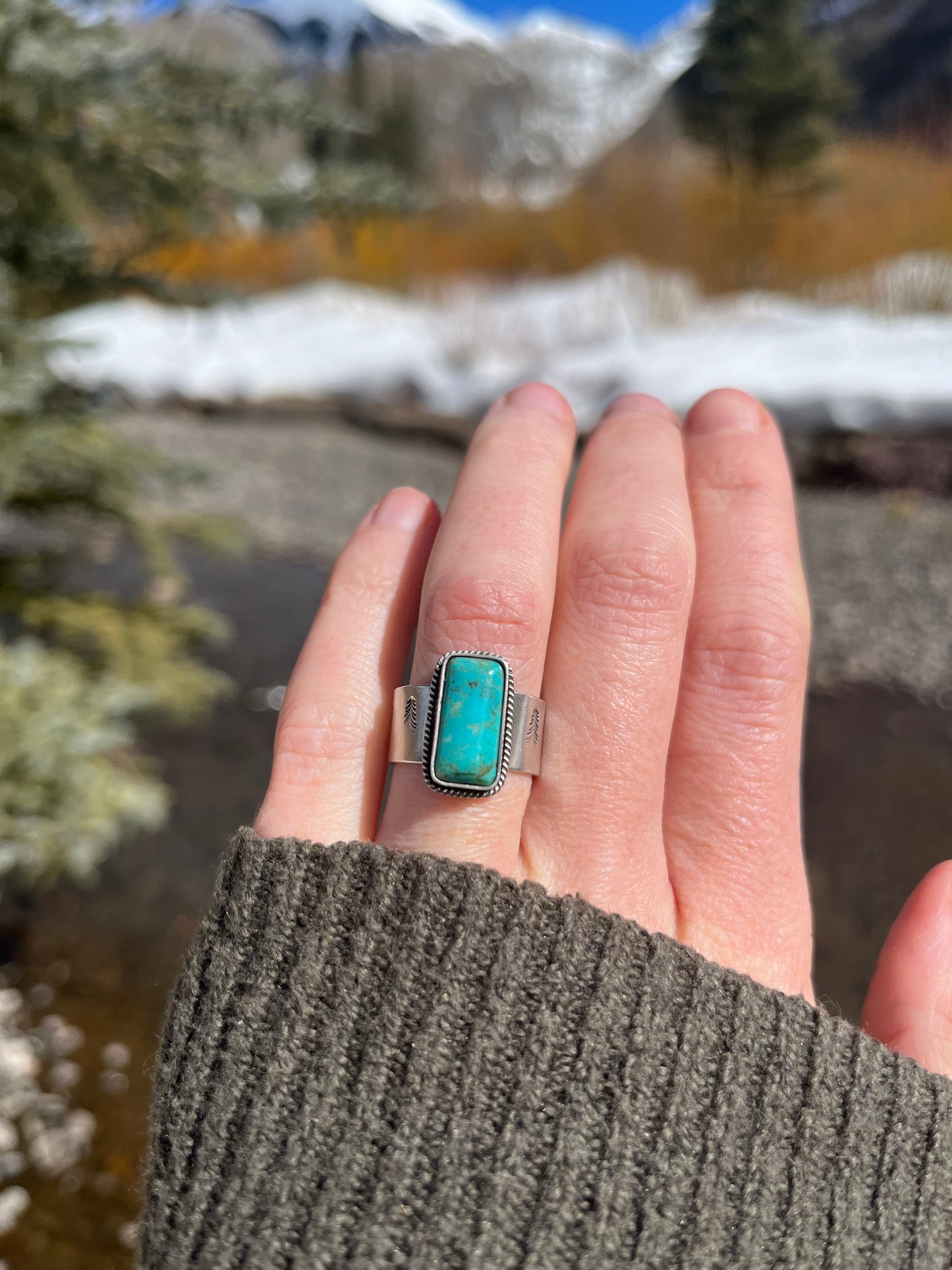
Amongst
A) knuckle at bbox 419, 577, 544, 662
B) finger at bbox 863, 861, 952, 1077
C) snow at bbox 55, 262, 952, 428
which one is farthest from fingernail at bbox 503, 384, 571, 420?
snow at bbox 55, 262, 952, 428

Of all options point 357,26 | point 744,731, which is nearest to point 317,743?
point 744,731

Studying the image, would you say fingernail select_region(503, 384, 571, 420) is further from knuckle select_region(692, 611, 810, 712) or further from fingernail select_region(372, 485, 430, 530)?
knuckle select_region(692, 611, 810, 712)

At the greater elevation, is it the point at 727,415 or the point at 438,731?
the point at 727,415

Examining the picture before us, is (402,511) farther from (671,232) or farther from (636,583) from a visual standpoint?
(671,232)

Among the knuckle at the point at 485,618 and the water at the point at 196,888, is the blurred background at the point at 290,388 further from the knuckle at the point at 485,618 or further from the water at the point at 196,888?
the knuckle at the point at 485,618

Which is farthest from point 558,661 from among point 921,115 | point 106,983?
point 921,115

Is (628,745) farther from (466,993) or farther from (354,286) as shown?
(354,286)
